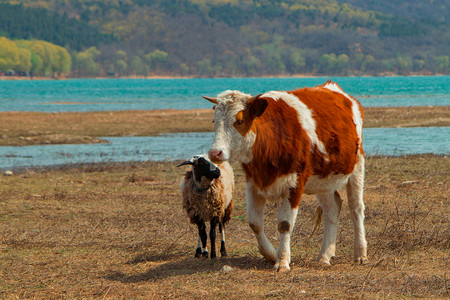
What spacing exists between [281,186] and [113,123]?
31.6 metres

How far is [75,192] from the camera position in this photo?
1472cm

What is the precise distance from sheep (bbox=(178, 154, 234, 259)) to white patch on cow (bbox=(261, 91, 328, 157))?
134cm

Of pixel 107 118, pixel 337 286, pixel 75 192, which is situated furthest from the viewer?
pixel 107 118

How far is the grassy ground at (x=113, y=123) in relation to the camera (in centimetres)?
3027

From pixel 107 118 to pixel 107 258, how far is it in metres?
33.4

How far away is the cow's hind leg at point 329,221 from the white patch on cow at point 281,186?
1347mm

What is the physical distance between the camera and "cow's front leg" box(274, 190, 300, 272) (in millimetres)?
7417

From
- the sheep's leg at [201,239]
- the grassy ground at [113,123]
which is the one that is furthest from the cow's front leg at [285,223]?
the grassy ground at [113,123]

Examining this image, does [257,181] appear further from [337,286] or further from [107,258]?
[107,258]

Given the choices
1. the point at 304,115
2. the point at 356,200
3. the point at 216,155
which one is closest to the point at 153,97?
the point at 356,200

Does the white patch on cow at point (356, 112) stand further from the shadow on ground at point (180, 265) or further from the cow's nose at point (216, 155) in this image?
the cow's nose at point (216, 155)

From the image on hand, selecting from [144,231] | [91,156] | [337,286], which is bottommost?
[91,156]

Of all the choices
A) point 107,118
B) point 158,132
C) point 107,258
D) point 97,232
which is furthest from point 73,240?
point 107,118

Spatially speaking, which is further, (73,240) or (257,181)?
(73,240)
